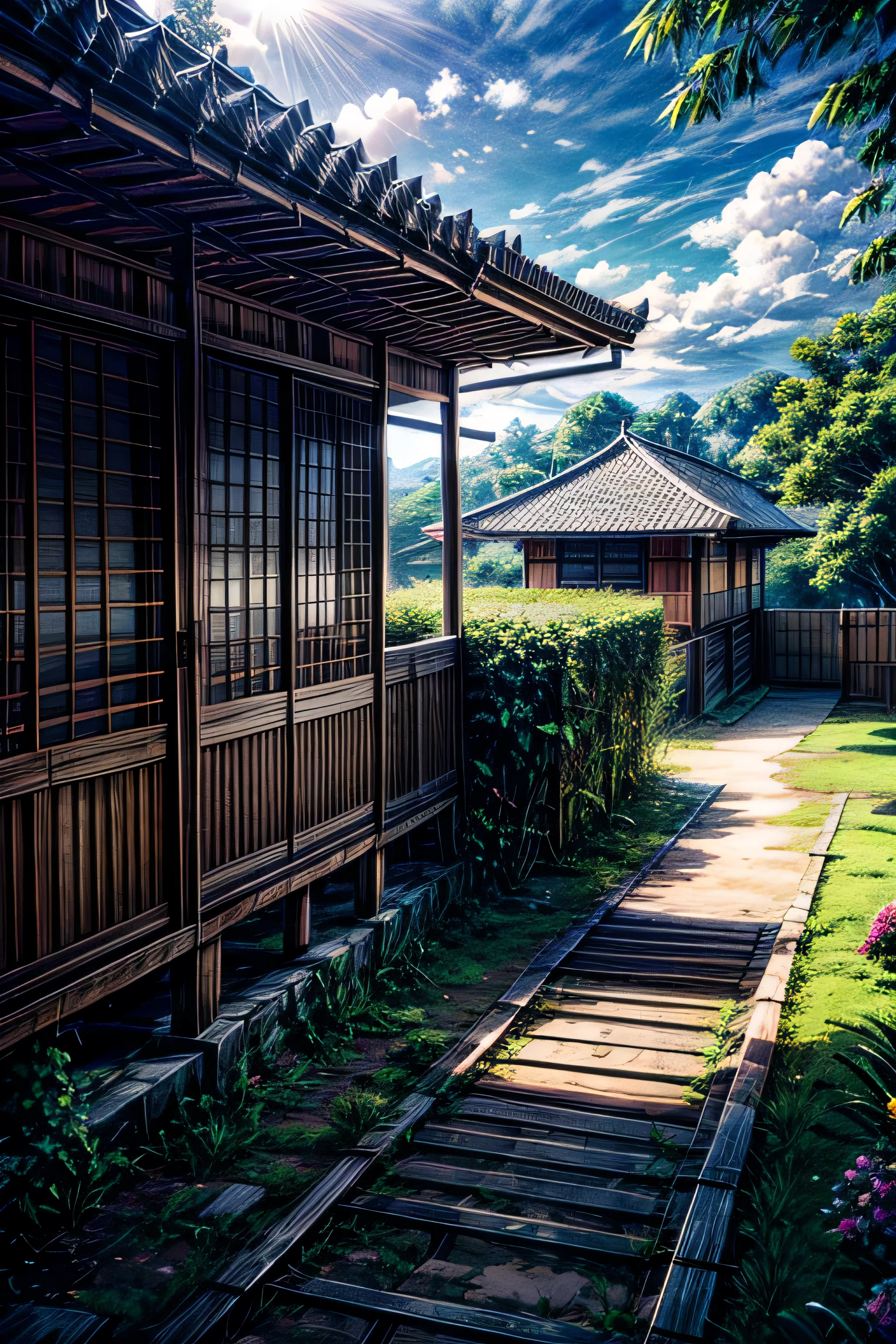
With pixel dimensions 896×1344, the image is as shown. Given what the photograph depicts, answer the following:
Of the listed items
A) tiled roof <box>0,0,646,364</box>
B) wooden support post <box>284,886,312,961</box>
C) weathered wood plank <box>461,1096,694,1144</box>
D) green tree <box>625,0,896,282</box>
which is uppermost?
green tree <box>625,0,896,282</box>

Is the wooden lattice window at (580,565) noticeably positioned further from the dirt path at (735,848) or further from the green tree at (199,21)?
the green tree at (199,21)

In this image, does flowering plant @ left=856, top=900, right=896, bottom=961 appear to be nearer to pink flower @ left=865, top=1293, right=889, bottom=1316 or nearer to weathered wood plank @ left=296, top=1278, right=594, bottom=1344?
pink flower @ left=865, top=1293, right=889, bottom=1316

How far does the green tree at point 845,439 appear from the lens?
23.4 metres

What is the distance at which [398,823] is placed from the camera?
7023mm

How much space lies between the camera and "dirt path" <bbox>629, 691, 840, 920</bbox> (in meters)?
7.96

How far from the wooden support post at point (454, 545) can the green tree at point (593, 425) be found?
48.8m

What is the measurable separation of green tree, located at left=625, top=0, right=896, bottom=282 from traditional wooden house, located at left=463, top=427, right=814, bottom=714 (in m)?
11.7

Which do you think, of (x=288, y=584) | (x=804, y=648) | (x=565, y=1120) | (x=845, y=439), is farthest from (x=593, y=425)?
(x=565, y=1120)

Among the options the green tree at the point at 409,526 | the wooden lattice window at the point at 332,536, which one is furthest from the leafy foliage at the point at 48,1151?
the green tree at the point at 409,526

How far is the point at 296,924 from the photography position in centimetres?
590

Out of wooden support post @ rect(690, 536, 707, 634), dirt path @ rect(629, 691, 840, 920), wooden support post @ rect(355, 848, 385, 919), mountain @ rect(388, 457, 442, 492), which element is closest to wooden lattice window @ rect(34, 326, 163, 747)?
wooden support post @ rect(355, 848, 385, 919)

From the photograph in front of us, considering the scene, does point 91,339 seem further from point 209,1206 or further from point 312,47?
point 312,47

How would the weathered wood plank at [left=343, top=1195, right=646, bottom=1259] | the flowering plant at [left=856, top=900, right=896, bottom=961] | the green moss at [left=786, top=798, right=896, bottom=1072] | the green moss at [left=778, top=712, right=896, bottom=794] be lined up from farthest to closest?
the green moss at [left=778, top=712, right=896, bottom=794]
the flowering plant at [left=856, top=900, right=896, bottom=961]
the green moss at [left=786, top=798, right=896, bottom=1072]
the weathered wood plank at [left=343, top=1195, right=646, bottom=1259]

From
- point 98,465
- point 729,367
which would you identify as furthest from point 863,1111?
point 729,367
